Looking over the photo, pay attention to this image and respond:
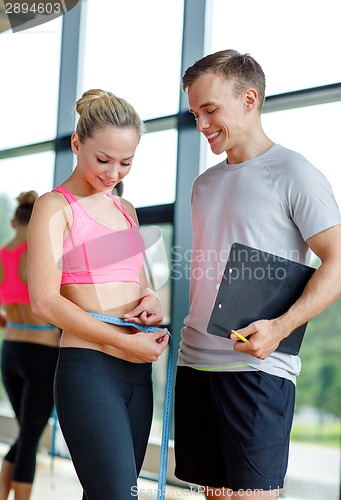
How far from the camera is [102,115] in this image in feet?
5.19

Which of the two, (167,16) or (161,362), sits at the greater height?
(167,16)

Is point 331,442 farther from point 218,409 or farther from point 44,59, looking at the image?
point 44,59

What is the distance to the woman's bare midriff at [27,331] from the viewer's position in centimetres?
318

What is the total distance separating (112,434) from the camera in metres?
1.46

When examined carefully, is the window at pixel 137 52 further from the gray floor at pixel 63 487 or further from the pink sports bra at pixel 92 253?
the pink sports bra at pixel 92 253

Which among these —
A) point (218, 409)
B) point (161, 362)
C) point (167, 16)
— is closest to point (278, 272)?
point (218, 409)

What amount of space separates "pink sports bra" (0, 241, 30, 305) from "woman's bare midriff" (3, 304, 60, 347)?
4 centimetres

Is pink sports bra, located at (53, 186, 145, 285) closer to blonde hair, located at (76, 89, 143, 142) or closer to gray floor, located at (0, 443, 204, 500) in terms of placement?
blonde hair, located at (76, 89, 143, 142)

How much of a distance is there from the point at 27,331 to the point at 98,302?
67.5 inches

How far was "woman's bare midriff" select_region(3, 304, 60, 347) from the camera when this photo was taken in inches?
125

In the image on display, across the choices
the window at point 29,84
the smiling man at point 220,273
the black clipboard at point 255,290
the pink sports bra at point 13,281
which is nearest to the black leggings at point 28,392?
the pink sports bra at point 13,281

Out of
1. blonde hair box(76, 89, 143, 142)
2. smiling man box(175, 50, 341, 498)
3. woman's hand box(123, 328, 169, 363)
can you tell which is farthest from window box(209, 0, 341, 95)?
woman's hand box(123, 328, 169, 363)

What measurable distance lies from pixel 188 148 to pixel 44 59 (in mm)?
2093

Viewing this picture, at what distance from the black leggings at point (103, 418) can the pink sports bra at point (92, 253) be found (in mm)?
181
